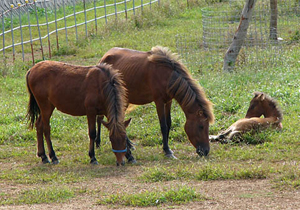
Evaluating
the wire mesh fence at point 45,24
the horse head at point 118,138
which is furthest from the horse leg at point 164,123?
the wire mesh fence at point 45,24

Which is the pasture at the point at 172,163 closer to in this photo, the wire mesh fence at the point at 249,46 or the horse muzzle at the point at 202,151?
the horse muzzle at the point at 202,151

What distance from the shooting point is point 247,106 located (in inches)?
374

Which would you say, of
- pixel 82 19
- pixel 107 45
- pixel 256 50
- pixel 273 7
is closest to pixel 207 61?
pixel 256 50

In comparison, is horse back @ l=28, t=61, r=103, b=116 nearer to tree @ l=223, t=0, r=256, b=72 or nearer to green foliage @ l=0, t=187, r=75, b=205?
green foliage @ l=0, t=187, r=75, b=205

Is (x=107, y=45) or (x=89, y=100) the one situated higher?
(x=89, y=100)

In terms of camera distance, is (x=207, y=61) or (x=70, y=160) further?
(x=207, y=61)

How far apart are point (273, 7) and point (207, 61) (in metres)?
3.67

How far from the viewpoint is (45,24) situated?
17922 millimetres

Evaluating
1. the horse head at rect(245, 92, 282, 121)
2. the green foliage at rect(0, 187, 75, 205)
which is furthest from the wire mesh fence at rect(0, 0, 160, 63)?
the green foliage at rect(0, 187, 75, 205)

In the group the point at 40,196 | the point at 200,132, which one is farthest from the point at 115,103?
the point at 40,196

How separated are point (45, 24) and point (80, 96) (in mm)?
10787

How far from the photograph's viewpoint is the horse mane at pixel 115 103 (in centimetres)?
736

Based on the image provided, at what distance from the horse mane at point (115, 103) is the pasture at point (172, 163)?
634 millimetres

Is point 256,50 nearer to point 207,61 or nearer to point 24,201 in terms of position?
point 207,61
